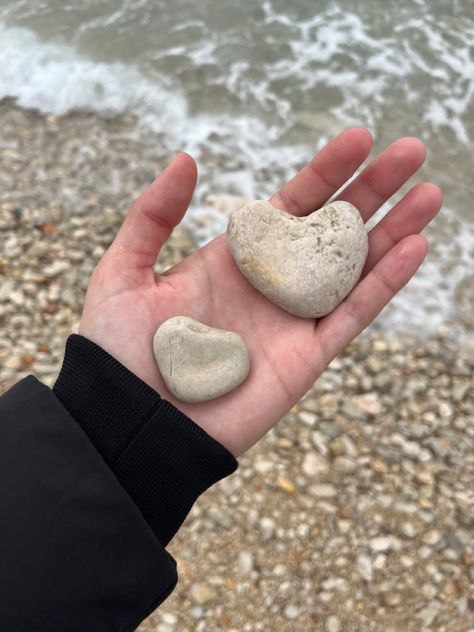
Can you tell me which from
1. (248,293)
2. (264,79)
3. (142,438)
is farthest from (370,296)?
(264,79)

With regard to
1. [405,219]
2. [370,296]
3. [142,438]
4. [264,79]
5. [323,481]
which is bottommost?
[323,481]

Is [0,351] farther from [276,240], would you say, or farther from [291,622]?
[291,622]

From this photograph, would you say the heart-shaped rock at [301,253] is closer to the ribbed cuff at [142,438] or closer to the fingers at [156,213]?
the fingers at [156,213]

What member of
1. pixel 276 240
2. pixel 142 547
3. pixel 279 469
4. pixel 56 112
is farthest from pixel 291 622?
pixel 56 112

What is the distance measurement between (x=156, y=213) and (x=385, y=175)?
34.8 inches

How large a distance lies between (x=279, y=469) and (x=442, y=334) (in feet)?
4.36

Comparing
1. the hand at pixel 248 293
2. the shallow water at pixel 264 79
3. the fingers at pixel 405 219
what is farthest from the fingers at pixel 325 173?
the shallow water at pixel 264 79

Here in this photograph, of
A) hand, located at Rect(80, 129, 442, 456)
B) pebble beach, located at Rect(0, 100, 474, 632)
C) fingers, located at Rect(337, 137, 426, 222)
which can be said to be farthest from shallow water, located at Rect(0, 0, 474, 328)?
hand, located at Rect(80, 129, 442, 456)

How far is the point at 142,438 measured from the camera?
6.21 feet

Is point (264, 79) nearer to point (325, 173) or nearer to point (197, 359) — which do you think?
point (325, 173)

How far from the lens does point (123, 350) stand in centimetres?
206

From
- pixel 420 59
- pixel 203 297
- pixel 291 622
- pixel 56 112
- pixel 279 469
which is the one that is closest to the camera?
pixel 203 297

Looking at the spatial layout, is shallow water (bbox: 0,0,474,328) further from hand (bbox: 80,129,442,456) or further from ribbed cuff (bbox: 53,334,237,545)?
ribbed cuff (bbox: 53,334,237,545)

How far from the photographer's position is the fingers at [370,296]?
2162 mm
